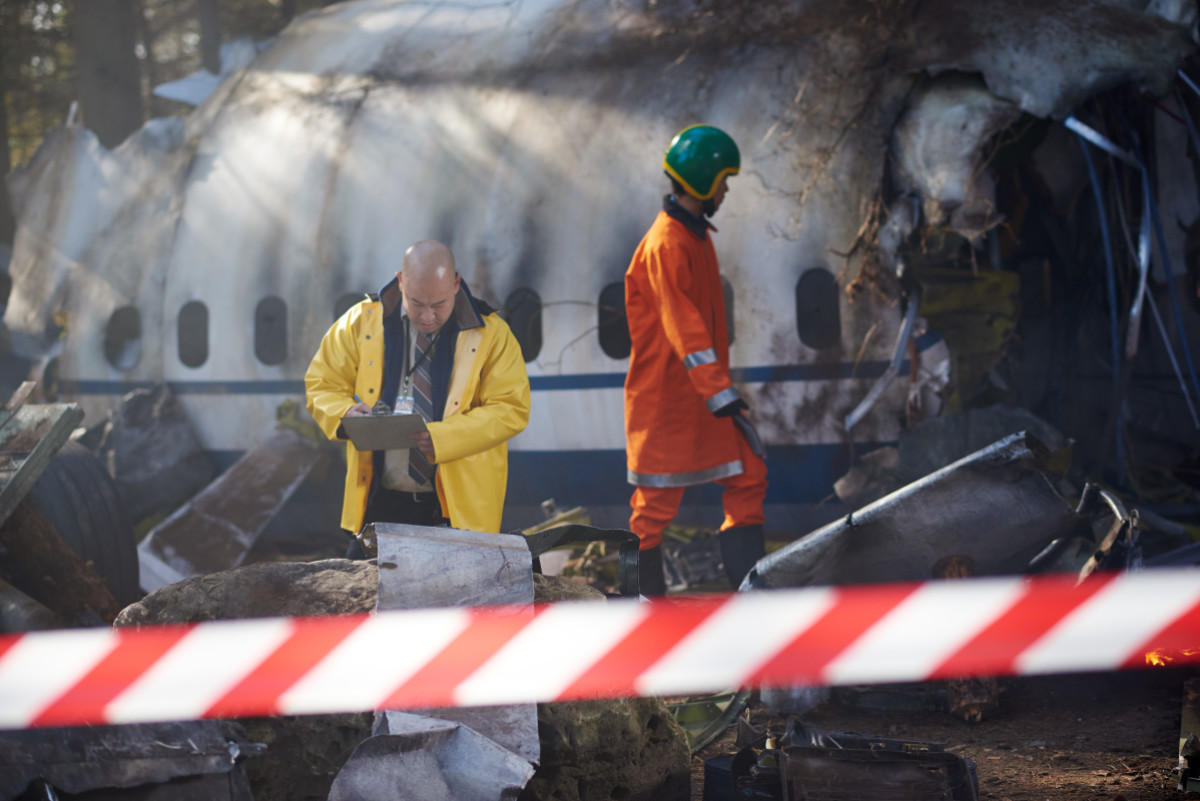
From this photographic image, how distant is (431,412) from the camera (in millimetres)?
3457

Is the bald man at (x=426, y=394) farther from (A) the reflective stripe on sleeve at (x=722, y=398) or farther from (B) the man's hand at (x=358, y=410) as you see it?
(A) the reflective stripe on sleeve at (x=722, y=398)

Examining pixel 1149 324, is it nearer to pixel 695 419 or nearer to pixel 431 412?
pixel 695 419

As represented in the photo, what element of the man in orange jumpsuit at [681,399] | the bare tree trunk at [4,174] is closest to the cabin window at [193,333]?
the man in orange jumpsuit at [681,399]

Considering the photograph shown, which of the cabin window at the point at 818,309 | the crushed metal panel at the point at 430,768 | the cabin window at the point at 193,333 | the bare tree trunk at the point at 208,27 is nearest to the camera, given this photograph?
the crushed metal panel at the point at 430,768

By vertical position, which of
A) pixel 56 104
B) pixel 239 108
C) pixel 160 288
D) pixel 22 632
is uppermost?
pixel 56 104

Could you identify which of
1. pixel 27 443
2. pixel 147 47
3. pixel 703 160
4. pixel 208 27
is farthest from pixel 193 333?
pixel 147 47

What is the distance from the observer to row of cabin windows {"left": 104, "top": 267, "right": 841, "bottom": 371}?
19.3 feet

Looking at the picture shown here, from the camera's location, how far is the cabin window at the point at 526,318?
6529mm

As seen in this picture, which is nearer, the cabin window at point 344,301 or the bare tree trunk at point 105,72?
the cabin window at point 344,301

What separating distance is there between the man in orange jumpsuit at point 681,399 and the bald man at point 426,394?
1.30 metres

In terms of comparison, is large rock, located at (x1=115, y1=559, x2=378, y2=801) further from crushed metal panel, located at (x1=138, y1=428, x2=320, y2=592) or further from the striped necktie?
crushed metal panel, located at (x1=138, y1=428, x2=320, y2=592)

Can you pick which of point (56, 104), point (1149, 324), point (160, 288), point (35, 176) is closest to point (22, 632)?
point (160, 288)

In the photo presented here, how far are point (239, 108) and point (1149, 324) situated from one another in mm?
7097

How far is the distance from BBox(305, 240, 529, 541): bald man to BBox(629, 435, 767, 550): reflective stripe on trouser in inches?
53.0
